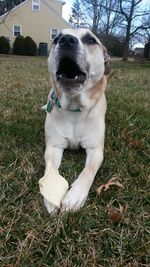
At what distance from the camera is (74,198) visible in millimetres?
2037

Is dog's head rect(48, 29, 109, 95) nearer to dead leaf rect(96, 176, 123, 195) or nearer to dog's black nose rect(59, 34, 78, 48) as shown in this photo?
dog's black nose rect(59, 34, 78, 48)

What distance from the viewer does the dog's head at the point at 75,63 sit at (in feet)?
8.14

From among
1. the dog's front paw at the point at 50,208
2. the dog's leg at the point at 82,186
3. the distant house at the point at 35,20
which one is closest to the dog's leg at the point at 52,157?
the dog's leg at the point at 82,186

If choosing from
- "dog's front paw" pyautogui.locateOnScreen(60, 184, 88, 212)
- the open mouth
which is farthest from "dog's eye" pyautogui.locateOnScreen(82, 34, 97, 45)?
"dog's front paw" pyautogui.locateOnScreen(60, 184, 88, 212)

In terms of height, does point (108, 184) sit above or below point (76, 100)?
below

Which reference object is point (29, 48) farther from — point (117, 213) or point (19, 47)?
point (117, 213)

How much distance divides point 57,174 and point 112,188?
36cm

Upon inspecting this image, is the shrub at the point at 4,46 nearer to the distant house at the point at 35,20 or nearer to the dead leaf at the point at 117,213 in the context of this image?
the distant house at the point at 35,20

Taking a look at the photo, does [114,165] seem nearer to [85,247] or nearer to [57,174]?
[57,174]

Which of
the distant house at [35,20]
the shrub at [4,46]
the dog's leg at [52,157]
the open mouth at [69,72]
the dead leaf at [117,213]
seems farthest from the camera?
the distant house at [35,20]

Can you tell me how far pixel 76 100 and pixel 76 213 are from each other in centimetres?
112

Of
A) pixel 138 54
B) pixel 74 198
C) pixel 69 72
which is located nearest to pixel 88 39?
pixel 69 72

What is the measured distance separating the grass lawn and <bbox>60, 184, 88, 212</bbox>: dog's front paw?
4 cm

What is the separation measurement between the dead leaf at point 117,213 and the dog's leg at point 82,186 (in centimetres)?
17
